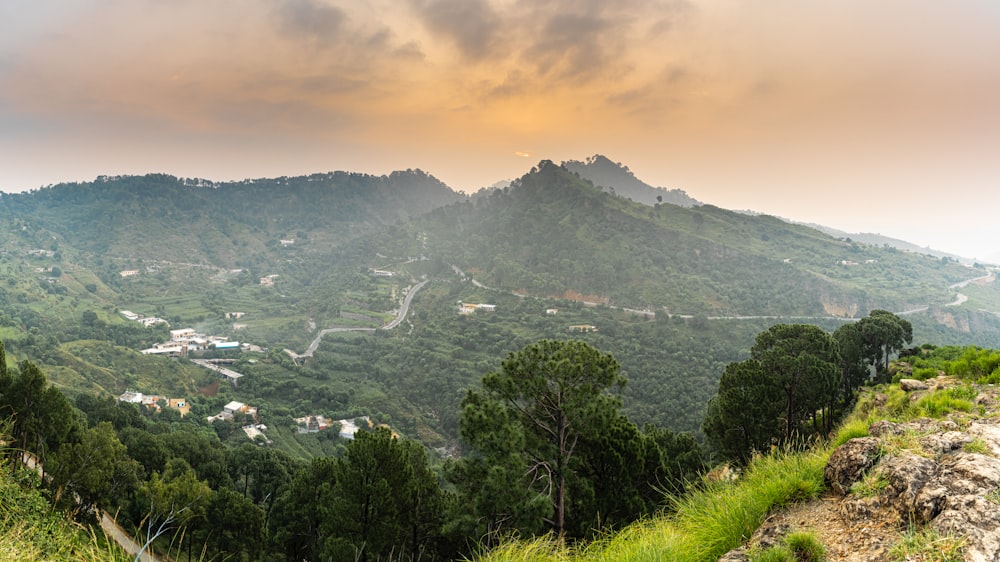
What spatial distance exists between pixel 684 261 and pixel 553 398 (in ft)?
248

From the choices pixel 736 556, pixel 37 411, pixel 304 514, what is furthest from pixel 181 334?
pixel 736 556

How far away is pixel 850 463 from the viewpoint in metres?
3.44

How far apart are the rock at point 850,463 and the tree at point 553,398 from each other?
573 centimetres

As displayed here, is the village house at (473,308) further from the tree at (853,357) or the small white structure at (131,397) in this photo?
the tree at (853,357)

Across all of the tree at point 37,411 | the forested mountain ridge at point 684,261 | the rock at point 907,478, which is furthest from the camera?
the forested mountain ridge at point 684,261

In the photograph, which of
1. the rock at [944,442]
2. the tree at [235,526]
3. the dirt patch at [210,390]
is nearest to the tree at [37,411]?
the tree at [235,526]

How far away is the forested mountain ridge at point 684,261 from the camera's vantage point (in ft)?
206

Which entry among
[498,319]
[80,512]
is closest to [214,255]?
[498,319]

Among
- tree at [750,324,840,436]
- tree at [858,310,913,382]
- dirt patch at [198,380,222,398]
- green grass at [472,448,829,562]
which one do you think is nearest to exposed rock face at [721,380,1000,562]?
→ green grass at [472,448,829,562]

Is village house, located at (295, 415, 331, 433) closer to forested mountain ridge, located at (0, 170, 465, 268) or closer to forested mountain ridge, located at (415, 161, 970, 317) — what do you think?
forested mountain ridge, located at (415, 161, 970, 317)

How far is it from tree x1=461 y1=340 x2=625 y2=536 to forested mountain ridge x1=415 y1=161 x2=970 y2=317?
56.8 metres

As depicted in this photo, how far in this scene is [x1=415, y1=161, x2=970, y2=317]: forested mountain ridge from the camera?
6284 cm

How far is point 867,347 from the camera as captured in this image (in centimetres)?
1928

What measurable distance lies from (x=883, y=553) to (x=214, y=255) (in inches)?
5867
